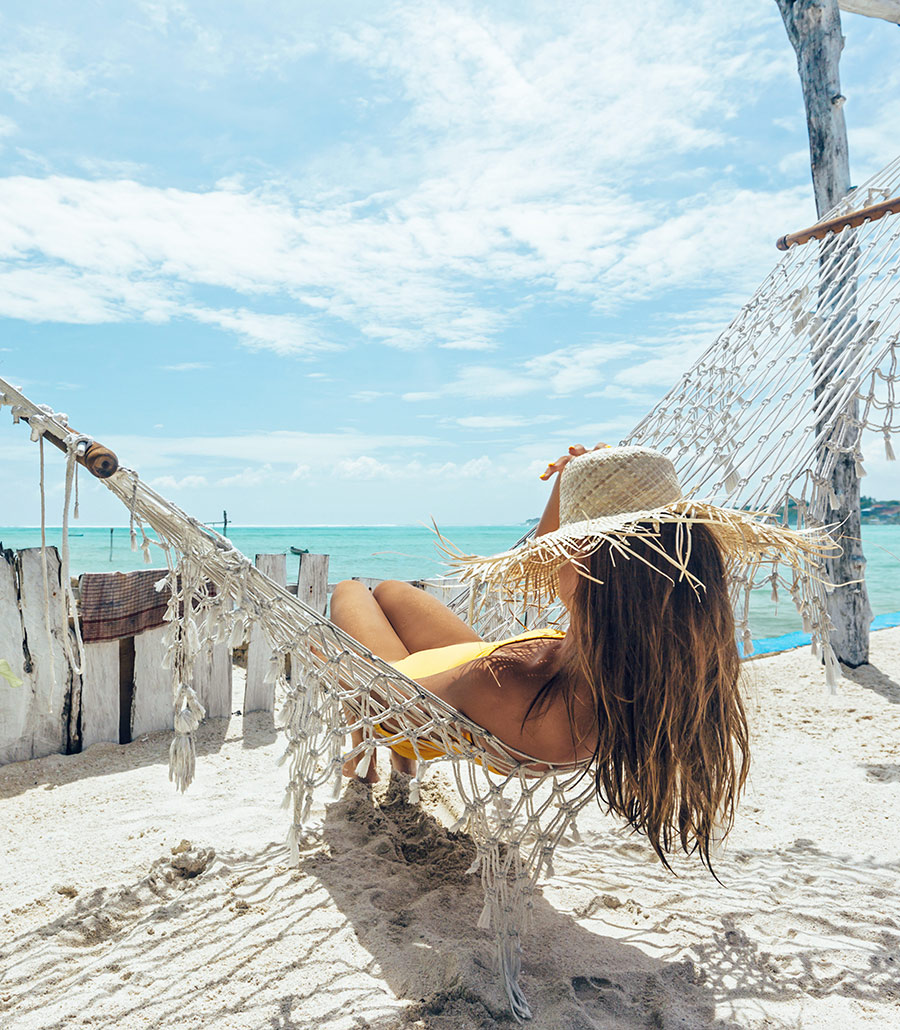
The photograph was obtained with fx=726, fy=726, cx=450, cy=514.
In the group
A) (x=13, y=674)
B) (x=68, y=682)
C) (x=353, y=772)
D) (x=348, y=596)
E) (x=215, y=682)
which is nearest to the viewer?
(x=348, y=596)

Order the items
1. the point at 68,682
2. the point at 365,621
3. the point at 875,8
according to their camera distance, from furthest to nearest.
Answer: the point at 875,8 < the point at 68,682 < the point at 365,621

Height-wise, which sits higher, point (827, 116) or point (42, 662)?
point (827, 116)

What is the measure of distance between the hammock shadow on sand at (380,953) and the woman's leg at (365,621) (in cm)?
28

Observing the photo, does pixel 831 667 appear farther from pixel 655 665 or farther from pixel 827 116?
pixel 827 116

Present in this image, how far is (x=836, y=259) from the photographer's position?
8.32 ft

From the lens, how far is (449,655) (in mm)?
1491

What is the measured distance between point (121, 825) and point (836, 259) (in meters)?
2.84

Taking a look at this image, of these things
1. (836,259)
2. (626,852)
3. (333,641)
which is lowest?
(626,852)

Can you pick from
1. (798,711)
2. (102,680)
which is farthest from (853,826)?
(102,680)

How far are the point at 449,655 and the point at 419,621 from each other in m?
0.23

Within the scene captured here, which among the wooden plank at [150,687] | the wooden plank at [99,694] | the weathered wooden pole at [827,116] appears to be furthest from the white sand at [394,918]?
the weathered wooden pole at [827,116]

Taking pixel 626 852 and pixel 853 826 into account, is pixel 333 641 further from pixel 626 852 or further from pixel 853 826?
pixel 853 826

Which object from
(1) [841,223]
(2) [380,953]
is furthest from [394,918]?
(1) [841,223]

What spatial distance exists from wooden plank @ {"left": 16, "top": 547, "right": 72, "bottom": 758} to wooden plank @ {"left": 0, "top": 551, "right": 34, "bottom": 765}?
0.05 feet
